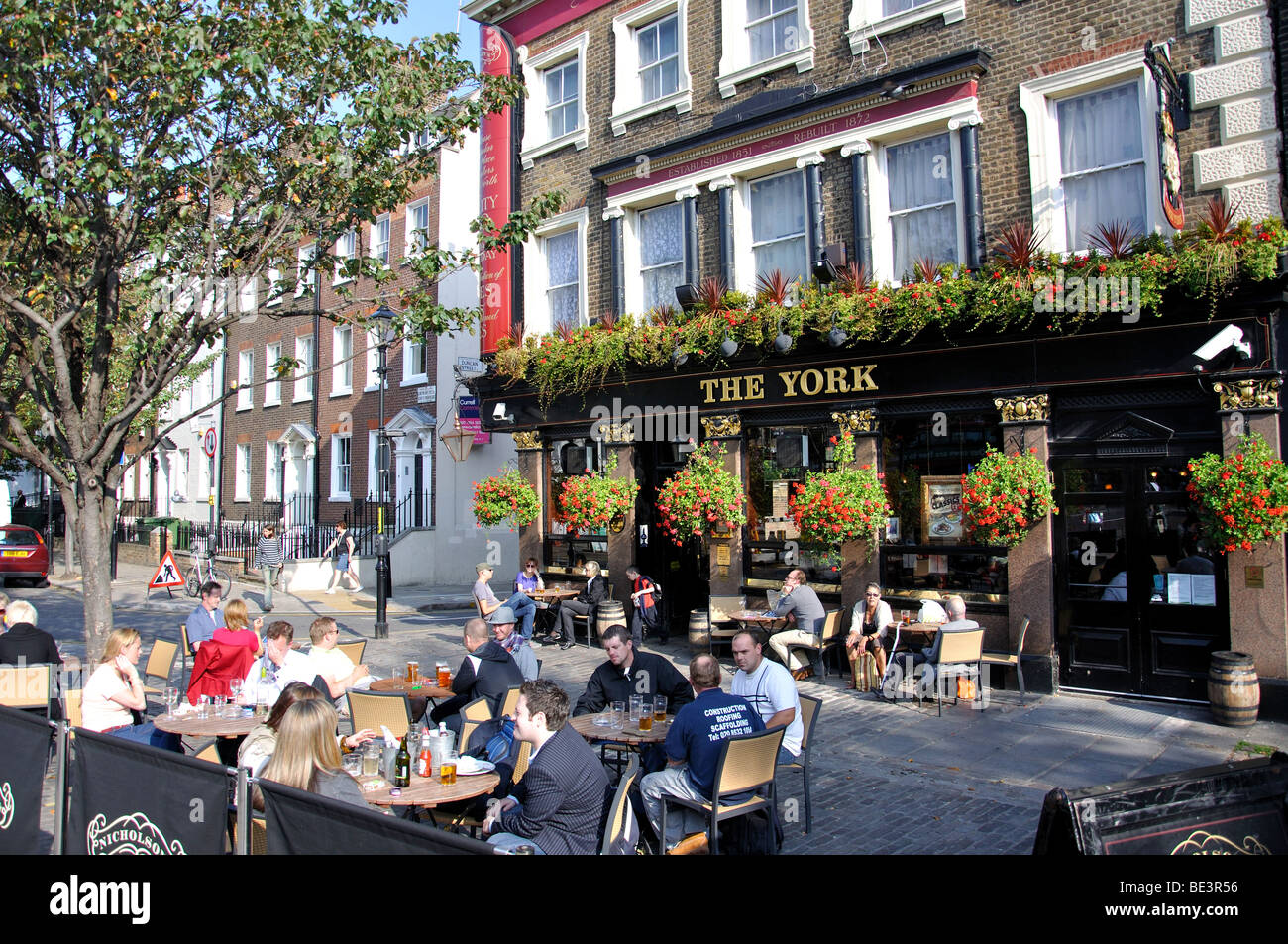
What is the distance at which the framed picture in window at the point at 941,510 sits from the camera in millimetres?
11570

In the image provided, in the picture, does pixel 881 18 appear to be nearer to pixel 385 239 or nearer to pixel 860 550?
pixel 860 550

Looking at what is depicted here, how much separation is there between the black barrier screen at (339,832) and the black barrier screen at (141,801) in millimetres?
438

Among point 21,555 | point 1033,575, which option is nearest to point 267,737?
point 1033,575

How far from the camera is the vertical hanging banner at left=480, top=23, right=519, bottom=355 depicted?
17297 mm

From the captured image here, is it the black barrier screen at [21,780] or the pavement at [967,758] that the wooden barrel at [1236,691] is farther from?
the black barrier screen at [21,780]

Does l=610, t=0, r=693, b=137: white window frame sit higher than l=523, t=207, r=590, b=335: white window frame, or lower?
higher

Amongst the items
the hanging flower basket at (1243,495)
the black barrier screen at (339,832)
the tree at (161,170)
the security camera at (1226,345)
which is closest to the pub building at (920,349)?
the security camera at (1226,345)

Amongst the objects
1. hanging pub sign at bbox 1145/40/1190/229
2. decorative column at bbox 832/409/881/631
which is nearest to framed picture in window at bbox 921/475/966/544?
decorative column at bbox 832/409/881/631

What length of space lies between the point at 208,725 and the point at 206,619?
10.5 ft

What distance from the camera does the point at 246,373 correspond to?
3231 cm

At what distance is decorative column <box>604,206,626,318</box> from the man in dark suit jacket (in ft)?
37.3

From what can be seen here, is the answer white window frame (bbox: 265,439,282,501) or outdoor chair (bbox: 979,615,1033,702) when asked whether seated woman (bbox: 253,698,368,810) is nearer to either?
outdoor chair (bbox: 979,615,1033,702)

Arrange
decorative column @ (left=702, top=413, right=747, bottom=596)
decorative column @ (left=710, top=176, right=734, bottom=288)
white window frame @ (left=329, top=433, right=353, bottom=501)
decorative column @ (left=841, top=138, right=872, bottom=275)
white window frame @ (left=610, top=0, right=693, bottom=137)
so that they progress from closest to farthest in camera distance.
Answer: decorative column @ (left=841, top=138, right=872, bottom=275) < decorative column @ (left=702, top=413, right=747, bottom=596) < decorative column @ (left=710, top=176, right=734, bottom=288) < white window frame @ (left=610, top=0, right=693, bottom=137) < white window frame @ (left=329, top=433, right=353, bottom=501)
